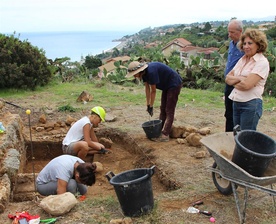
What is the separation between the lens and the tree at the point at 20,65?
32.3ft

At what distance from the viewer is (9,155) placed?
4.64 m

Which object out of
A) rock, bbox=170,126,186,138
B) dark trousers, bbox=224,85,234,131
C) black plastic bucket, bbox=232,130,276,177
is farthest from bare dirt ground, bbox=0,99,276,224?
dark trousers, bbox=224,85,234,131

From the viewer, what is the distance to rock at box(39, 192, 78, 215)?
3258 mm

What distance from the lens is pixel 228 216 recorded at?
128 inches

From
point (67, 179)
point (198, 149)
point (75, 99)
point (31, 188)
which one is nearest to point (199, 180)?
point (198, 149)

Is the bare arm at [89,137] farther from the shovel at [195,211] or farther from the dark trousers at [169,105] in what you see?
the shovel at [195,211]

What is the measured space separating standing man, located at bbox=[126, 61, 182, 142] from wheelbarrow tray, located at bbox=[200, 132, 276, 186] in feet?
5.58

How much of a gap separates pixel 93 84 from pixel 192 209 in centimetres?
877

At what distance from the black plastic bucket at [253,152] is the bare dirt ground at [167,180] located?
15.0 inches

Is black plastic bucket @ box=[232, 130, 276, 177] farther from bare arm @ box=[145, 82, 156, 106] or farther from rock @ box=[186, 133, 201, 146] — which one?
bare arm @ box=[145, 82, 156, 106]

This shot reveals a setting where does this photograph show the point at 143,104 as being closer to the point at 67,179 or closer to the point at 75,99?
the point at 75,99

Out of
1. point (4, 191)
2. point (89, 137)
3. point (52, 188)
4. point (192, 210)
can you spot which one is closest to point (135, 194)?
point (192, 210)

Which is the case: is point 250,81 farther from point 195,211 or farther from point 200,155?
point 200,155

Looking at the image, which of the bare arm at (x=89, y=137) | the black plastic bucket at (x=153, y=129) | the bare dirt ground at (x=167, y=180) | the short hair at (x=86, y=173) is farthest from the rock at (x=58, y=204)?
the black plastic bucket at (x=153, y=129)
